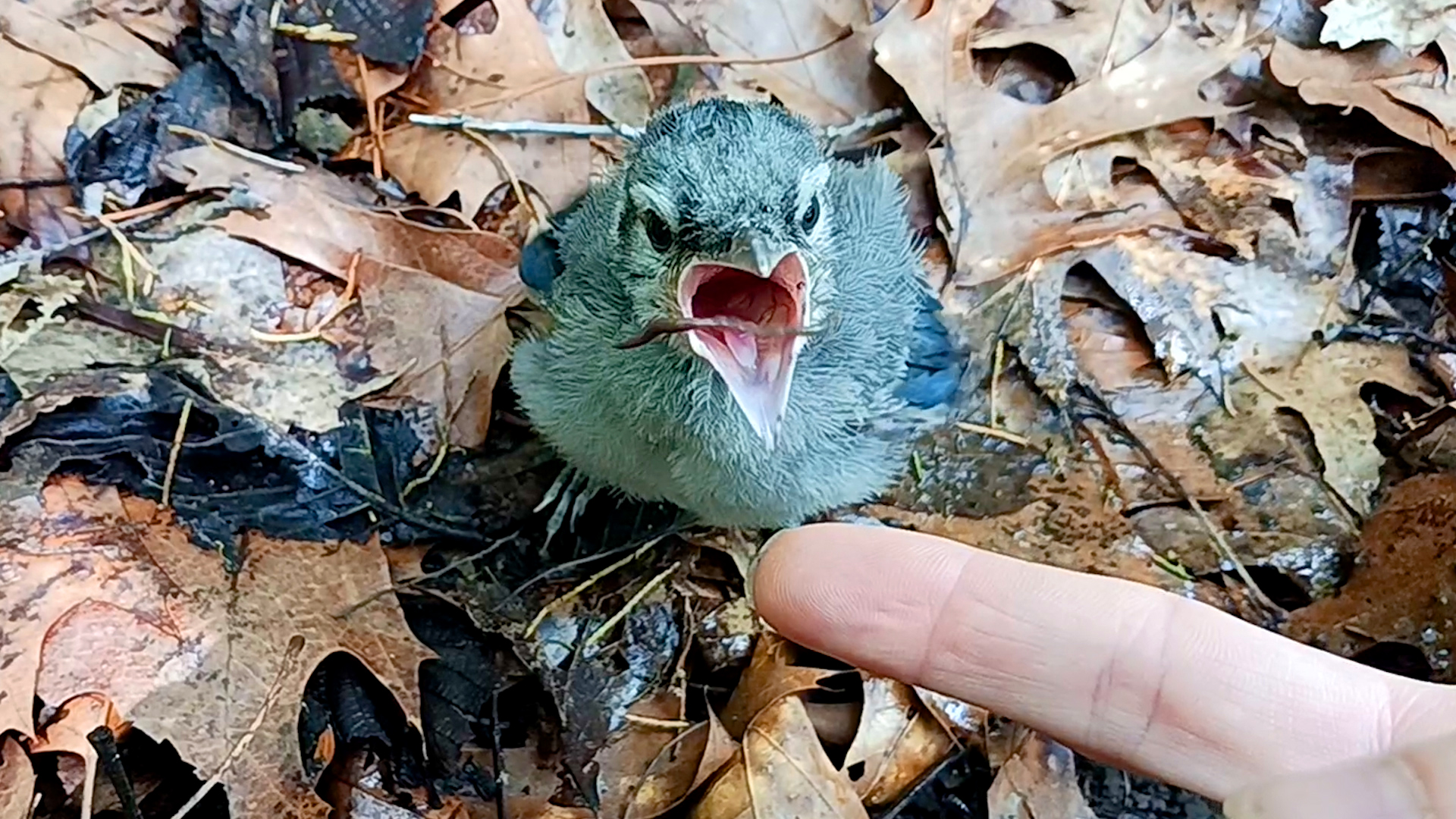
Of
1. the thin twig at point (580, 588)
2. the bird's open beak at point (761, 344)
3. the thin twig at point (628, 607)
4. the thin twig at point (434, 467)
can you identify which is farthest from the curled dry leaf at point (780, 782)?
the thin twig at point (434, 467)

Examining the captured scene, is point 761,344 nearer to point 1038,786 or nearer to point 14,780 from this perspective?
point 1038,786

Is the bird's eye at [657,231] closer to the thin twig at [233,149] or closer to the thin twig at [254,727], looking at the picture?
the thin twig at [254,727]

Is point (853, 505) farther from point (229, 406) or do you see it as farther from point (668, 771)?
point (229, 406)

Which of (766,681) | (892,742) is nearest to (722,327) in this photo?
(766,681)

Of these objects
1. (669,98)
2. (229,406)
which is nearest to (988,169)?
(669,98)

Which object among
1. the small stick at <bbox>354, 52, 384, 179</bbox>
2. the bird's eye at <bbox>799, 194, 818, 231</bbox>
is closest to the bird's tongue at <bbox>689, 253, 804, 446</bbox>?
the bird's eye at <bbox>799, 194, 818, 231</bbox>
